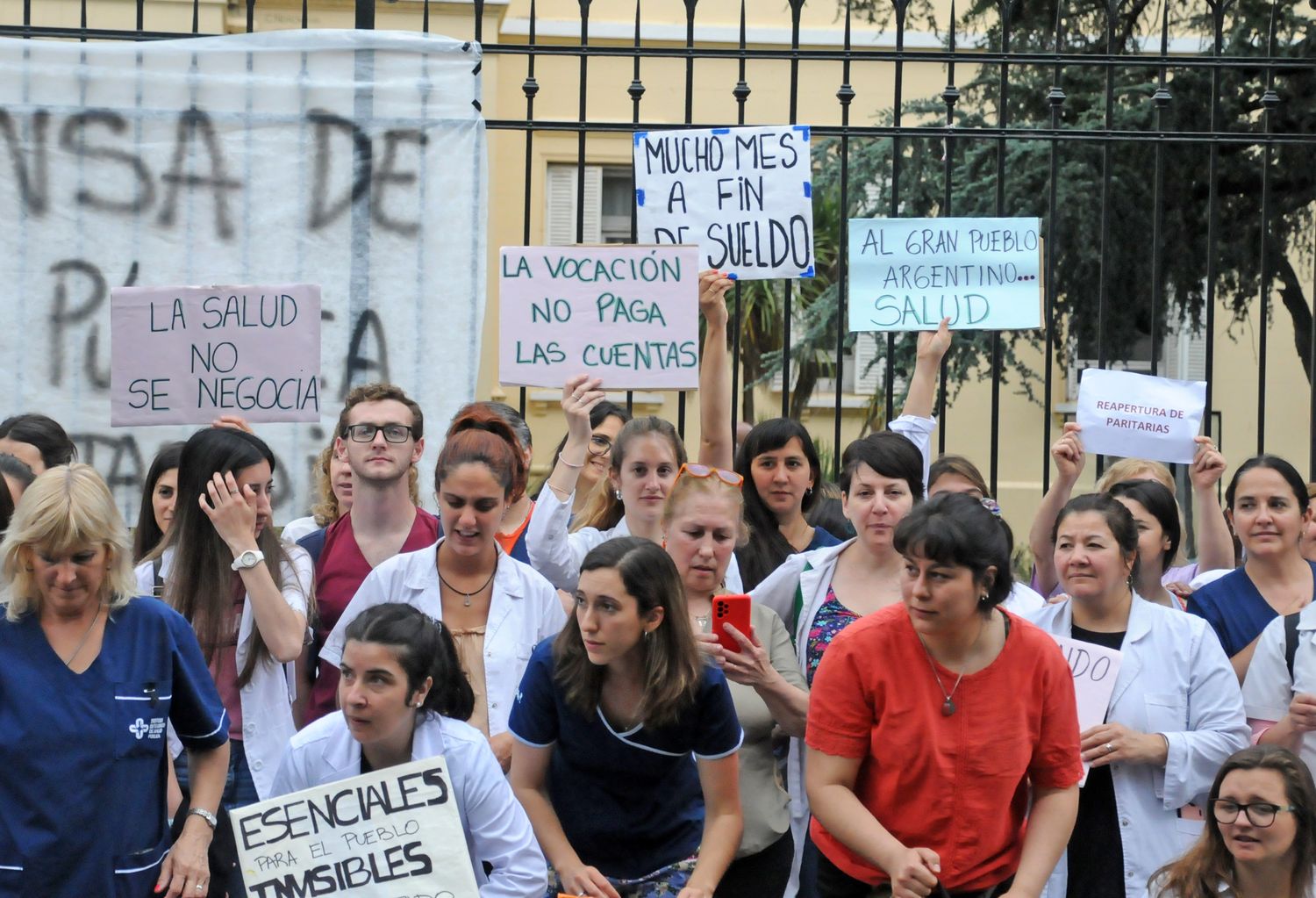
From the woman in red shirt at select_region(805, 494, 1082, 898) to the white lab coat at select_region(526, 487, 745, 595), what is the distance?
110 cm

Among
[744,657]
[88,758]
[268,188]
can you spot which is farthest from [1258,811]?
[268,188]

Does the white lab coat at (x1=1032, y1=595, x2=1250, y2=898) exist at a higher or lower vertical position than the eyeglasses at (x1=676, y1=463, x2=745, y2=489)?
lower

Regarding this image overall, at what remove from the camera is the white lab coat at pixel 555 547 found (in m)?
4.79

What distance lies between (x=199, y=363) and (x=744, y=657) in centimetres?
257

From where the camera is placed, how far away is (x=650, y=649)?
396 centimetres

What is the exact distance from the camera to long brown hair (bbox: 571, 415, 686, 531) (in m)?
4.98

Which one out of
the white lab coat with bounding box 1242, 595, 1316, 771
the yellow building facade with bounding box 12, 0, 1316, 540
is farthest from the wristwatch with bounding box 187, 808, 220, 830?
the yellow building facade with bounding box 12, 0, 1316, 540

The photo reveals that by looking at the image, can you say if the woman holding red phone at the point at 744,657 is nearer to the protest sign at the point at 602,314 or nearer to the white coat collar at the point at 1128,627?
the white coat collar at the point at 1128,627

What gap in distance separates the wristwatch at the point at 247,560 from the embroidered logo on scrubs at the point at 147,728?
2.01 feet

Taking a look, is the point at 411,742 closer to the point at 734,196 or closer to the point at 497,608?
the point at 497,608

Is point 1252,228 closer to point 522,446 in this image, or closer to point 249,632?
point 522,446

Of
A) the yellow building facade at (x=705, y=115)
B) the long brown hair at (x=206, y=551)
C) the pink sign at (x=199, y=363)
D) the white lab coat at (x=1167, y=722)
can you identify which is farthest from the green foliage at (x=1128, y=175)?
the long brown hair at (x=206, y=551)

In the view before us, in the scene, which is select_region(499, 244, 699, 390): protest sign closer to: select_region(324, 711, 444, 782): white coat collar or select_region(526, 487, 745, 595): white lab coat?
select_region(526, 487, 745, 595): white lab coat

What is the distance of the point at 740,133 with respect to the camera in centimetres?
609
